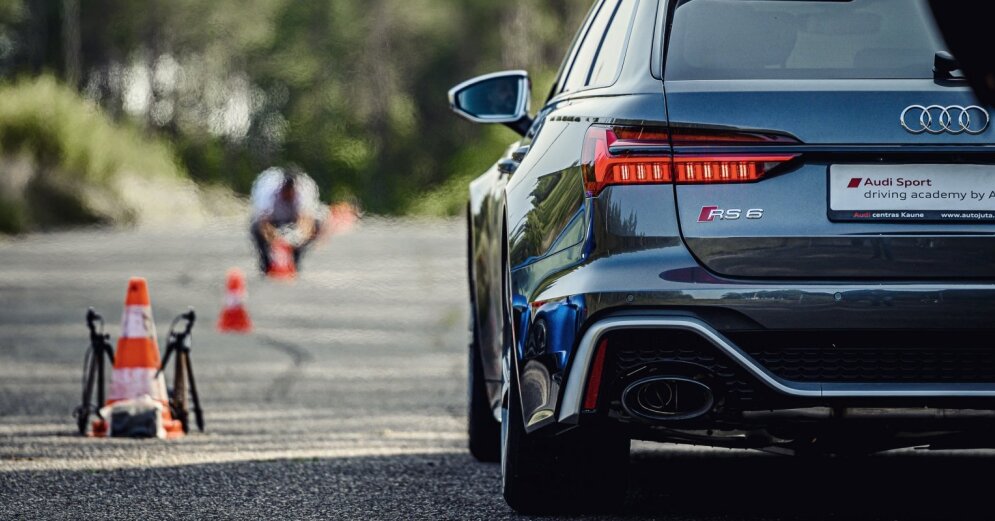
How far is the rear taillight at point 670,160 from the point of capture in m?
4.33

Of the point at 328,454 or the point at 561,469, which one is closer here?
the point at 561,469

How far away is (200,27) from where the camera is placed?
6444 centimetres

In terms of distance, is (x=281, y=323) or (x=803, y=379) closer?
(x=803, y=379)

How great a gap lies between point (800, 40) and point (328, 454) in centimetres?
311

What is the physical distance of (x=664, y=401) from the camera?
443cm

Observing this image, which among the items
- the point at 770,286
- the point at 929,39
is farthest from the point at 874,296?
the point at 929,39

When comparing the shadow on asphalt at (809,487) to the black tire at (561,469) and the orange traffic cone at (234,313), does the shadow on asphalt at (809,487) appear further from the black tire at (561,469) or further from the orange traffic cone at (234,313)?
the orange traffic cone at (234,313)

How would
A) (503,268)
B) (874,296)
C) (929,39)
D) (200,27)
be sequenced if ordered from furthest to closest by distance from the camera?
(200,27) < (503,268) < (929,39) < (874,296)

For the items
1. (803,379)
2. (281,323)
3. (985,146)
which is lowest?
(281,323)

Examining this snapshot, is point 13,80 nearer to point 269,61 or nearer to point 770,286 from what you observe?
point 269,61

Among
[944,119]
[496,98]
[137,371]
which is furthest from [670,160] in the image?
[137,371]

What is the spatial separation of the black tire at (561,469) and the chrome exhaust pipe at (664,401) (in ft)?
1.65

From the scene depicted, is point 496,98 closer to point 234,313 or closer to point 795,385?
point 795,385

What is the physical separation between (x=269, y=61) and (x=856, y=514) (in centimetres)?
6392
